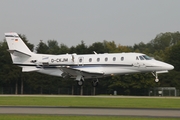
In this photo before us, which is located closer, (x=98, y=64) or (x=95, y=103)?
(x=95, y=103)

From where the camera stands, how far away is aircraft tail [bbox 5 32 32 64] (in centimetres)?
5584

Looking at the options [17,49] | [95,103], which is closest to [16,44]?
[17,49]

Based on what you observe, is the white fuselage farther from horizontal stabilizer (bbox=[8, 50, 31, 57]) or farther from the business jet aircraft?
horizontal stabilizer (bbox=[8, 50, 31, 57])

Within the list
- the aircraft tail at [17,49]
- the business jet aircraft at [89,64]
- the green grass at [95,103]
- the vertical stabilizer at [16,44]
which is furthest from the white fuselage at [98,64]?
the green grass at [95,103]

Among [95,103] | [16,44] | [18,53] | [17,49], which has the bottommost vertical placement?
[95,103]

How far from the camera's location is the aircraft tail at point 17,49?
183 ft

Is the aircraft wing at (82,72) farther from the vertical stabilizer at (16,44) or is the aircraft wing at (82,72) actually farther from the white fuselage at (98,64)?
the vertical stabilizer at (16,44)

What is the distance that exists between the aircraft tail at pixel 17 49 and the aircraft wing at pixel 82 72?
5853 millimetres

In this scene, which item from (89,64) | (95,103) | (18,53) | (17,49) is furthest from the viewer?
(17,49)

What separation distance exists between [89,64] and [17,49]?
10.4 meters

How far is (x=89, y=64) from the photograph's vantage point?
177 ft

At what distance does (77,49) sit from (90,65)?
41.4 meters

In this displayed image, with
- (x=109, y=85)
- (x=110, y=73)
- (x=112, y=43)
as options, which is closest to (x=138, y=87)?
(x=109, y=85)

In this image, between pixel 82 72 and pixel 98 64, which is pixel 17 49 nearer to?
pixel 82 72
